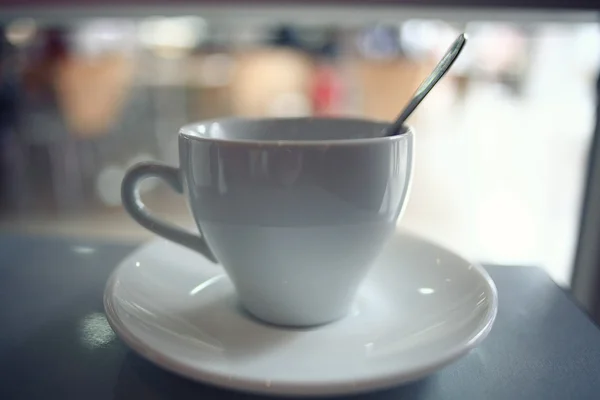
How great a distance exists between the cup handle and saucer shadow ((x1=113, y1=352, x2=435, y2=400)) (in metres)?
0.10

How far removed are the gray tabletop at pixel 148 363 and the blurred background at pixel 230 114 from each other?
1031 millimetres

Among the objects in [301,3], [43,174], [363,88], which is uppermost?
[301,3]

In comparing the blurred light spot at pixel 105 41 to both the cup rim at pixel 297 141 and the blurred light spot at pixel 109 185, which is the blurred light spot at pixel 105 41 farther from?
the cup rim at pixel 297 141

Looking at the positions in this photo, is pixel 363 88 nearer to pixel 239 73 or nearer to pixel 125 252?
pixel 239 73

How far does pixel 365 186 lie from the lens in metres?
0.29

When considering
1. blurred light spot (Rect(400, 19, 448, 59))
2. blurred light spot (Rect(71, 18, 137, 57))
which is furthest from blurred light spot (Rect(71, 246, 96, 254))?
blurred light spot (Rect(400, 19, 448, 59))

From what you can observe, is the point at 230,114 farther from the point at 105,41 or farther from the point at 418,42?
the point at 418,42

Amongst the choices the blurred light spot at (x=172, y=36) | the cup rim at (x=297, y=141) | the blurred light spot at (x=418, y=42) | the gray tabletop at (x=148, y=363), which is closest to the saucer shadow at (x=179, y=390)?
the gray tabletop at (x=148, y=363)

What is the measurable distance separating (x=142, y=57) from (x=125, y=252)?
7.15ft

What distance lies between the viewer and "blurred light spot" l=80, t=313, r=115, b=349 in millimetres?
316

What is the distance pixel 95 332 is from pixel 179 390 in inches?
3.6

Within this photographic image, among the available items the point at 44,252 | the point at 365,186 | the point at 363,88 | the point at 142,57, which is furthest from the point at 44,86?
the point at 365,186

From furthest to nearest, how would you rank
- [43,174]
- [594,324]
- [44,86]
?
[43,174], [44,86], [594,324]

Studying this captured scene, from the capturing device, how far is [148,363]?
0.29 meters
